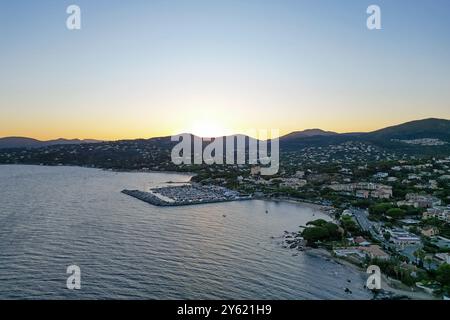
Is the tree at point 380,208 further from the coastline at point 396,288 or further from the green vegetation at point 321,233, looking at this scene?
the coastline at point 396,288

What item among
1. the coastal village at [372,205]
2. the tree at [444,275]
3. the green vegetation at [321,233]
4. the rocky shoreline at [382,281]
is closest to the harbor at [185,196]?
the coastal village at [372,205]

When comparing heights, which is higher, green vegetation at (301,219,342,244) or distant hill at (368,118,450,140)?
distant hill at (368,118,450,140)

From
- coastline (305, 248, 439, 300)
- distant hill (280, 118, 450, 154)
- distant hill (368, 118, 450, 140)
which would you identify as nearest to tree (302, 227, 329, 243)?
coastline (305, 248, 439, 300)

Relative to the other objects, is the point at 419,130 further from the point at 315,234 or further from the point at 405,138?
the point at 315,234

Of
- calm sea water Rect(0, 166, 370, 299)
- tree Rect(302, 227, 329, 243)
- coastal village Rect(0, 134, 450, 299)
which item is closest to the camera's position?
calm sea water Rect(0, 166, 370, 299)

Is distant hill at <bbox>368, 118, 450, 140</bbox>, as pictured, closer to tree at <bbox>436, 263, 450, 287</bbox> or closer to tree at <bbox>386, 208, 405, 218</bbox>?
tree at <bbox>386, 208, 405, 218</bbox>

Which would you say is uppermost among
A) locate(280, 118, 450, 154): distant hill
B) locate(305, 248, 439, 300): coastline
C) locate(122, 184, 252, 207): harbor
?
locate(280, 118, 450, 154): distant hill

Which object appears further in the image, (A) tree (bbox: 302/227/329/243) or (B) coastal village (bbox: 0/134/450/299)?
(A) tree (bbox: 302/227/329/243)
